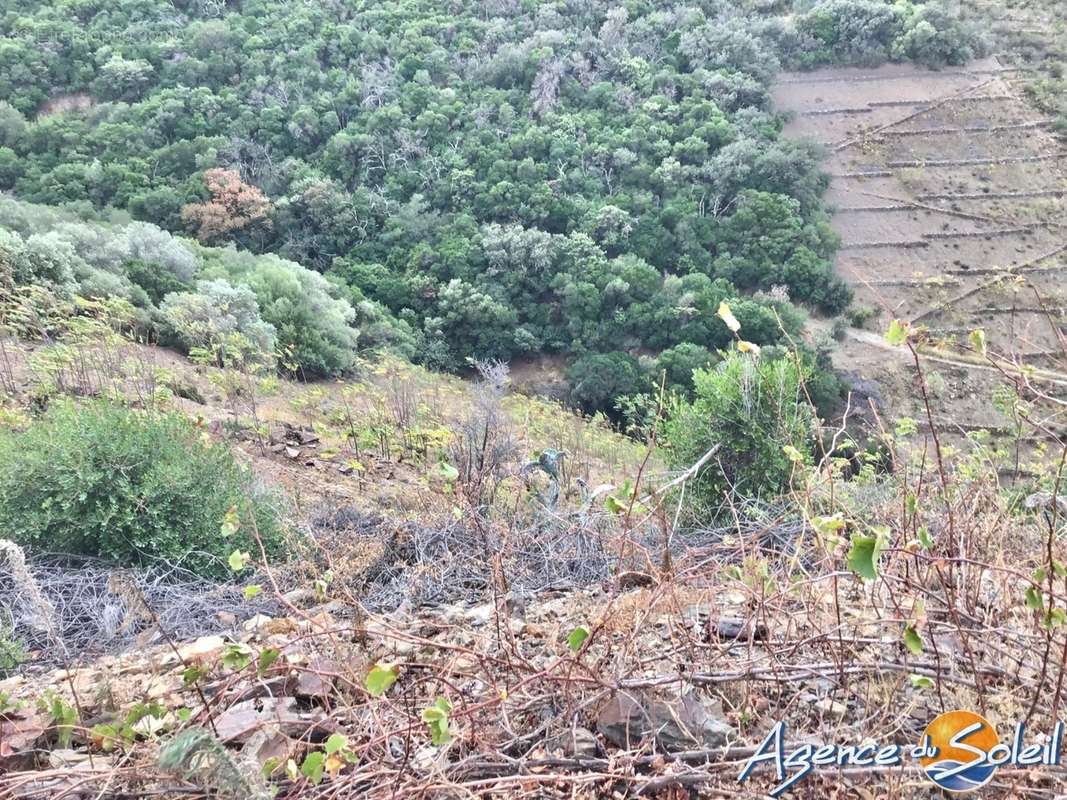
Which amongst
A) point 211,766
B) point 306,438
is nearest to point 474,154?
point 306,438

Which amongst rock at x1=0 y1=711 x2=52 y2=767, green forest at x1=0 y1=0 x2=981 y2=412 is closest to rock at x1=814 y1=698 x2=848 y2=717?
rock at x1=0 y1=711 x2=52 y2=767

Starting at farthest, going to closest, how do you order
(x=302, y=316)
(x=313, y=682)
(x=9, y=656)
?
(x=302, y=316) < (x=9, y=656) < (x=313, y=682)

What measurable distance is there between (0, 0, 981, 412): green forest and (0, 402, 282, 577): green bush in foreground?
9.46m

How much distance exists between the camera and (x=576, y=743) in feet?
5.07

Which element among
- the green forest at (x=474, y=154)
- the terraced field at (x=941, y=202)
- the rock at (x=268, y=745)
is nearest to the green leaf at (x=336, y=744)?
the rock at (x=268, y=745)

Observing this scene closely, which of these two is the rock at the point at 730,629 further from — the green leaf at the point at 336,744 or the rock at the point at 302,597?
the rock at the point at 302,597

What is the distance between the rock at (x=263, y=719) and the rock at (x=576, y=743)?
21.2 inches

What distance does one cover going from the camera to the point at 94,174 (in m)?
17.4

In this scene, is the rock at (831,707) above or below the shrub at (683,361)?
above

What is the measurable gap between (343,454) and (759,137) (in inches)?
700

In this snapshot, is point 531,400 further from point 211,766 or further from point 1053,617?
point 1053,617

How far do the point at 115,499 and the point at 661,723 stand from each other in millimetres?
2902

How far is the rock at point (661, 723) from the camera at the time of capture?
153cm

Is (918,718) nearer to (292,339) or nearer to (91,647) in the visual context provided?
(91,647)
